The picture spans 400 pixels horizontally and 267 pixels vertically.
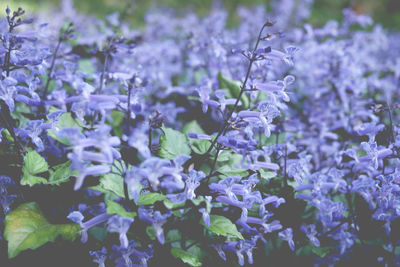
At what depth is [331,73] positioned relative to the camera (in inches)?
163

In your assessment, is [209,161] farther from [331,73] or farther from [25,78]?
[331,73]

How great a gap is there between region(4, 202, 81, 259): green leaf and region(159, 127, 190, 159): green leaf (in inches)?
27.4

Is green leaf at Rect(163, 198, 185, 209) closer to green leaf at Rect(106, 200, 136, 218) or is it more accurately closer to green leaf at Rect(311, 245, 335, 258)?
green leaf at Rect(106, 200, 136, 218)

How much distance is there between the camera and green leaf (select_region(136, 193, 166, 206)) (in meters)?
1.94

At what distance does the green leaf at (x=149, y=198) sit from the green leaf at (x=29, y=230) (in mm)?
418

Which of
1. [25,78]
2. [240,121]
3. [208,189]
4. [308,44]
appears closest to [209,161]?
[208,189]

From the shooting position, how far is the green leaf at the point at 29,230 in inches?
74.8

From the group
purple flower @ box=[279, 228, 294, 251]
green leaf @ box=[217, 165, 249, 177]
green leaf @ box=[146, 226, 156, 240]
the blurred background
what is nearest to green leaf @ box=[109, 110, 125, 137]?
green leaf @ box=[146, 226, 156, 240]

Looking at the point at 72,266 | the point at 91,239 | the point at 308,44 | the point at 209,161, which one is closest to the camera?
the point at 72,266

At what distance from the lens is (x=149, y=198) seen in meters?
1.98

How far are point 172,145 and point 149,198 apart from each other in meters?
0.52

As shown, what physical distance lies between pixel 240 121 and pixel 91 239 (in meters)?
1.37

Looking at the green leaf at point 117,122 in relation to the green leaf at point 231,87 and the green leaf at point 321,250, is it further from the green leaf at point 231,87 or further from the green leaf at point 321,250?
the green leaf at point 321,250

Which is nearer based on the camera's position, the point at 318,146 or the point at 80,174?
the point at 80,174
